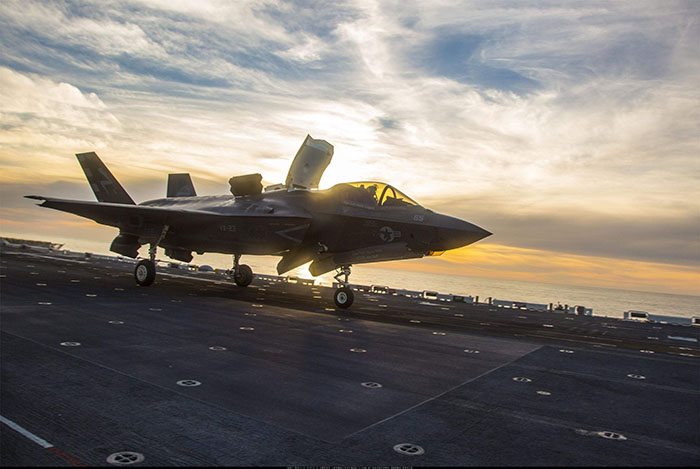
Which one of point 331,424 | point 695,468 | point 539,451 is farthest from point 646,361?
point 331,424

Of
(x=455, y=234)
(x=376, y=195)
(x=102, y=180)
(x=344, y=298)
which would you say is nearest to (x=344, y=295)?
(x=344, y=298)

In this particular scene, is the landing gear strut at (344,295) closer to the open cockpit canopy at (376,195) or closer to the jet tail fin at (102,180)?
the open cockpit canopy at (376,195)

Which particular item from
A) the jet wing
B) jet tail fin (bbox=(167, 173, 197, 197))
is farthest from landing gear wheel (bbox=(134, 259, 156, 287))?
jet tail fin (bbox=(167, 173, 197, 197))

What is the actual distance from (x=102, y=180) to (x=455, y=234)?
19903 mm

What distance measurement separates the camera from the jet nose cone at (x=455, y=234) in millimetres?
14680

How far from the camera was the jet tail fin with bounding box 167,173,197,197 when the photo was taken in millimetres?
26484

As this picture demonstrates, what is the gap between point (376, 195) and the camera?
16.4 meters

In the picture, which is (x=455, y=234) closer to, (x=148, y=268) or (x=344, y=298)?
(x=344, y=298)

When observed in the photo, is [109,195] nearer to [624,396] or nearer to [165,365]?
[165,365]

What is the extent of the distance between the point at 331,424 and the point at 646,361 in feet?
30.4

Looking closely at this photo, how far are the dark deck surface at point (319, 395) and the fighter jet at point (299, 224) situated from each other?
12.7 ft

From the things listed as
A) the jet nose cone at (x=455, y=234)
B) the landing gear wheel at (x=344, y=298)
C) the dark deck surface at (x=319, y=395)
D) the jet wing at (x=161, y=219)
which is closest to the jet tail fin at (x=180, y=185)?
the jet wing at (x=161, y=219)

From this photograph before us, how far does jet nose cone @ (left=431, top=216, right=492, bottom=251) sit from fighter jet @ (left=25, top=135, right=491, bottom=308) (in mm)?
32

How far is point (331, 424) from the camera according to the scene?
5.29m
